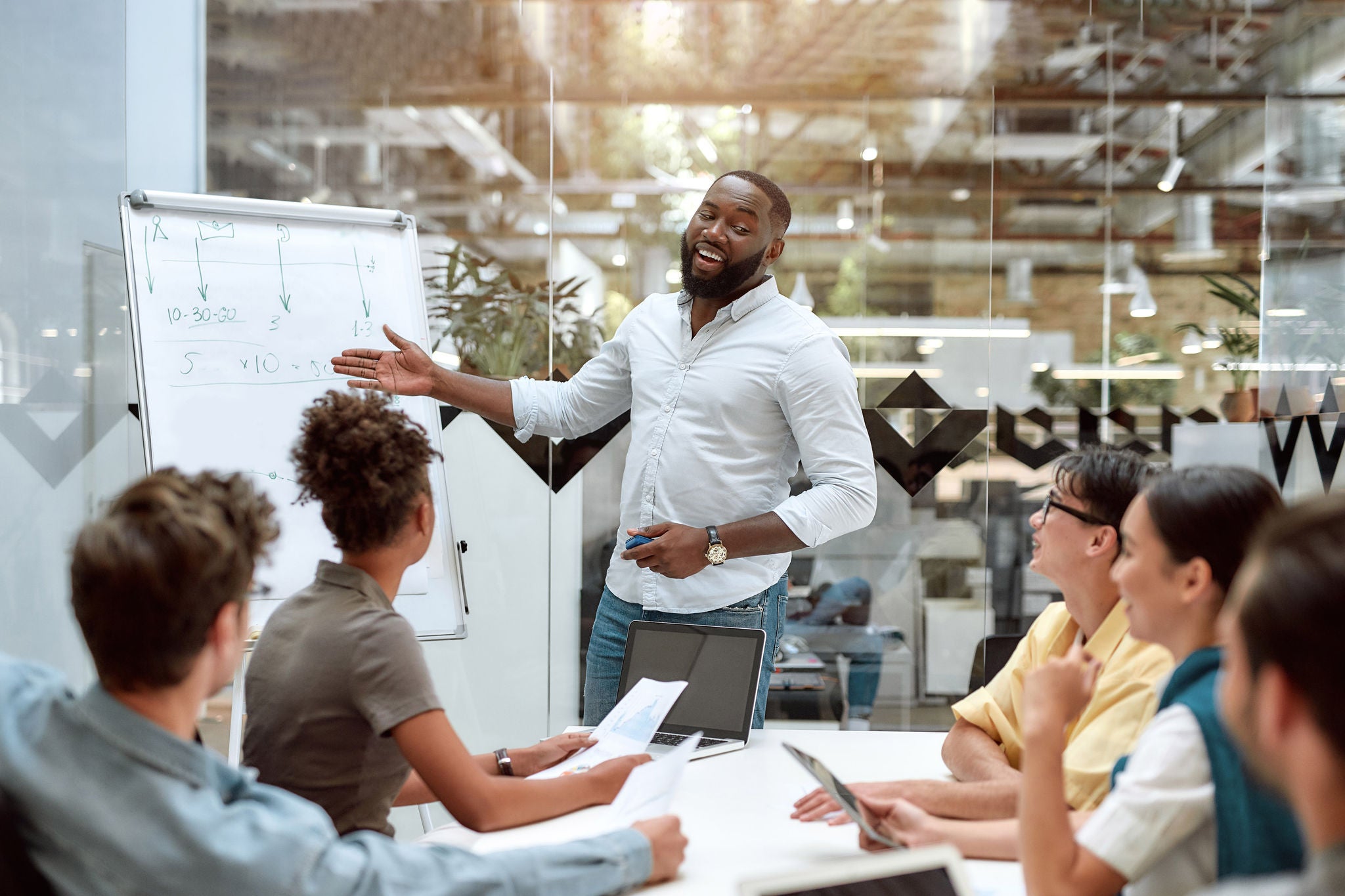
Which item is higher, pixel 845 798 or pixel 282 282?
pixel 282 282

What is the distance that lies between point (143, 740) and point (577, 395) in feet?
5.50

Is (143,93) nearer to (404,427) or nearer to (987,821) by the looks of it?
(404,427)

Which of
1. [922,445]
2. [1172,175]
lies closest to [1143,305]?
[1172,175]

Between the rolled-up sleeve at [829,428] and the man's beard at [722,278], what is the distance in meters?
0.21

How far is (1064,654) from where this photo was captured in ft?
5.13

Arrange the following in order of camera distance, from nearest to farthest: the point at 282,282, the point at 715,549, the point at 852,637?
the point at 715,549 < the point at 282,282 < the point at 852,637

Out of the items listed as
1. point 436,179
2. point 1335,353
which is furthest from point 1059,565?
point 436,179

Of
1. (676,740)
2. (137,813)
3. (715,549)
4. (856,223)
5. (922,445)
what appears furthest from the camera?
(856,223)

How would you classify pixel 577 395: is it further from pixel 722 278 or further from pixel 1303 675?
pixel 1303 675

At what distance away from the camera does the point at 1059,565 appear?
5.05 ft

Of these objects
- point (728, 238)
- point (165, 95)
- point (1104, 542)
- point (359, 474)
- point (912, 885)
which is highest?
point (165, 95)

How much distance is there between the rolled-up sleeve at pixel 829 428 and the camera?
219 cm

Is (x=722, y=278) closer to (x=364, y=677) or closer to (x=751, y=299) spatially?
(x=751, y=299)

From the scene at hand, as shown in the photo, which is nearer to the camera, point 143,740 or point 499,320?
point 143,740
